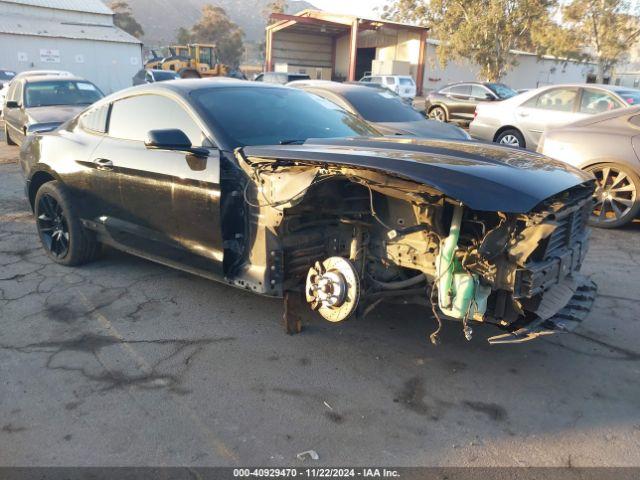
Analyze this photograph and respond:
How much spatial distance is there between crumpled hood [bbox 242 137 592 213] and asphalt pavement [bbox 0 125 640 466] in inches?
45.7

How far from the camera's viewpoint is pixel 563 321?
310 centimetres

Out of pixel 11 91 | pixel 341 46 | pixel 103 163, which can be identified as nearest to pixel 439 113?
pixel 11 91

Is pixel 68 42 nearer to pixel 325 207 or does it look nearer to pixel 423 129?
pixel 423 129

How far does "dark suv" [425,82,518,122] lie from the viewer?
1597 centimetres

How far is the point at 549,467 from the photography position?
2494 mm

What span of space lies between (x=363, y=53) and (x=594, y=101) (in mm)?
33668

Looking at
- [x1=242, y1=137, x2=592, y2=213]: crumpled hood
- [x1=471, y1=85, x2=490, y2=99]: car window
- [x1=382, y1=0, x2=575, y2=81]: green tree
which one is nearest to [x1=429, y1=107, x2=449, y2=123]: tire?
[x1=471, y1=85, x2=490, y2=99]: car window

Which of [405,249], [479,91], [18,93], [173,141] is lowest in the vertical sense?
[405,249]

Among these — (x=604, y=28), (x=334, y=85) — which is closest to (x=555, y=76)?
(x=604, y=28)

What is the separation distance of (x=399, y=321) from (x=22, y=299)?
9.88 ft

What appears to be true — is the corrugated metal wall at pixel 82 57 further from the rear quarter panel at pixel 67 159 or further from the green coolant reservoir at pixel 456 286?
the green coolant reservoir at pixel 456 286

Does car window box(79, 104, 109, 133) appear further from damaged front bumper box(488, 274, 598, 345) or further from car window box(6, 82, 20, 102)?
car window box(6, 82, 20, 102)

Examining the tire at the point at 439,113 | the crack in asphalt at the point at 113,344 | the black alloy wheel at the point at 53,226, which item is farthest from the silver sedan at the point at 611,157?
the tire at the point at 439,113

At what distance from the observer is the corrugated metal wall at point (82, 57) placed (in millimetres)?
29922
